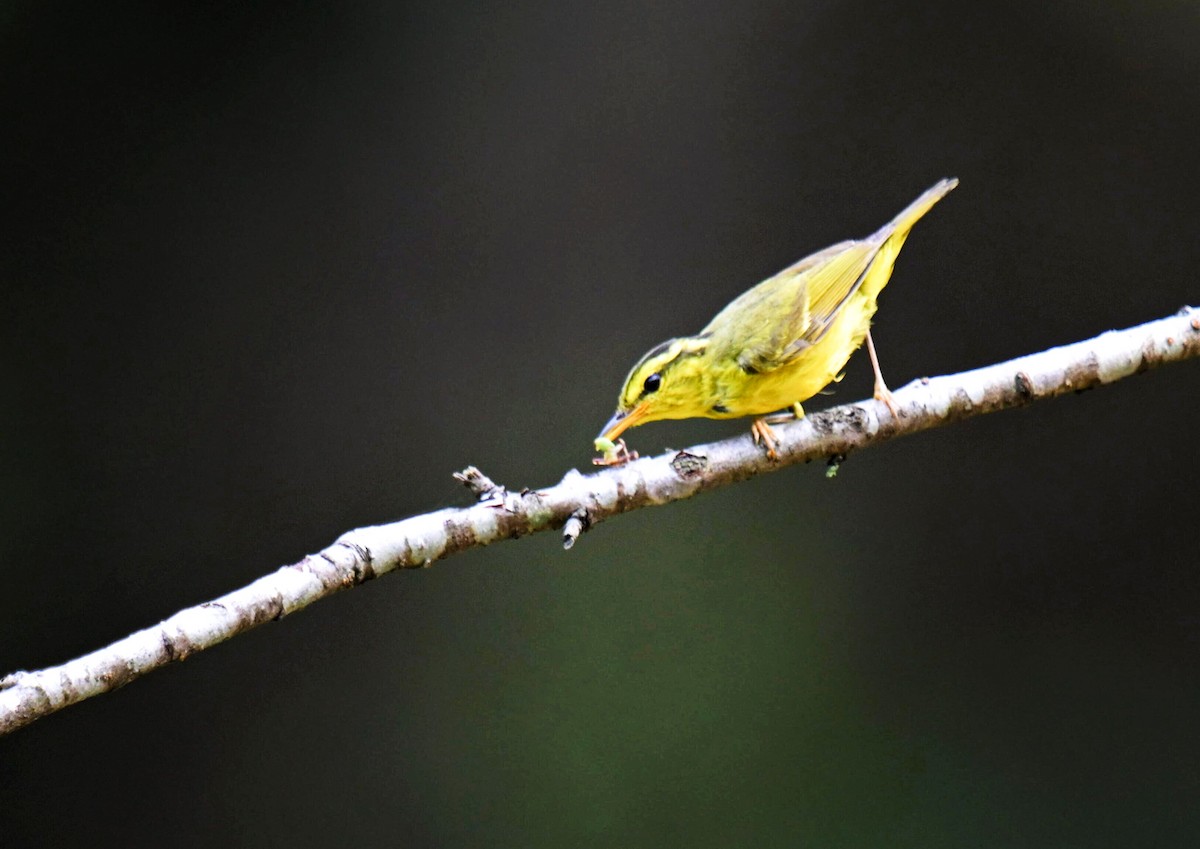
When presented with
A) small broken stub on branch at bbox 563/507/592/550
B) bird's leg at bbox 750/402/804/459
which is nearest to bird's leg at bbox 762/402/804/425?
bird's leg at bbox 750/402/804/459

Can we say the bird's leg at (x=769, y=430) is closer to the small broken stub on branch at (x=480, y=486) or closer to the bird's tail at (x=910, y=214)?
the small broken stub on branch at (x=480, y=486)

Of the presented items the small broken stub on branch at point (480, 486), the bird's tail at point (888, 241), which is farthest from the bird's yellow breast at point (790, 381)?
the small broken stub on branch at point (480, 486)

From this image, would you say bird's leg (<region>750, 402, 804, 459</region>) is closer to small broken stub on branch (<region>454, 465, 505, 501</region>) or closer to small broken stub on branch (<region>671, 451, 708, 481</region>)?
small broken stub on branch (<region>671, 451, 708, 481</region>)

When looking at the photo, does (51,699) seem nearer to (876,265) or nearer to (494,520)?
(494,520)

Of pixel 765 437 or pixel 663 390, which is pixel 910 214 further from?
pixel 765 437

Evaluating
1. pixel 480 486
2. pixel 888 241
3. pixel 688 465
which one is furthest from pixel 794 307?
pixel 480 486

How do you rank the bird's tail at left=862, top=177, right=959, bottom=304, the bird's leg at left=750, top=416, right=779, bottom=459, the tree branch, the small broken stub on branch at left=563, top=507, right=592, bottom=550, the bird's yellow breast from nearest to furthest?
the tree branch < the small broken stub on branch at left=563, top=507, right=592, bottom=550 < the bird's leg at left=750, top=416, right=779, bottom=459 < the bird's yellow breast < the bird's tail at left=862, top=177, right=959, bottom=304

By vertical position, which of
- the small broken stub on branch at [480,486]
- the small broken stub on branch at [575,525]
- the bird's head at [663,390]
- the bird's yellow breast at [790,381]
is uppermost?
the bird's head at [663,390]
